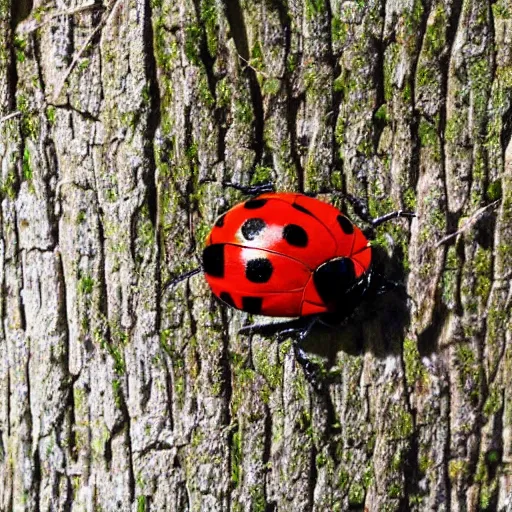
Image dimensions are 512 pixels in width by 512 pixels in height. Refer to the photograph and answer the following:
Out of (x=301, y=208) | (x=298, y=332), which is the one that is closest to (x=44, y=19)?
(x=301, y=208)

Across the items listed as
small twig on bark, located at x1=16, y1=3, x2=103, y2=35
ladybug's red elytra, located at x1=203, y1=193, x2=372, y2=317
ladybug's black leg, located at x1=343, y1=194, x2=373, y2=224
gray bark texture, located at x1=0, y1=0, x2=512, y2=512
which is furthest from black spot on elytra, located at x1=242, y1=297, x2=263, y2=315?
small twig on bark, located at x1=16, y1=3, x2=103, y2=35

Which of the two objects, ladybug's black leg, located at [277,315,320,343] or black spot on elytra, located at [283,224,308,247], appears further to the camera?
ladybug's black leg, located at [277,315,320,343]

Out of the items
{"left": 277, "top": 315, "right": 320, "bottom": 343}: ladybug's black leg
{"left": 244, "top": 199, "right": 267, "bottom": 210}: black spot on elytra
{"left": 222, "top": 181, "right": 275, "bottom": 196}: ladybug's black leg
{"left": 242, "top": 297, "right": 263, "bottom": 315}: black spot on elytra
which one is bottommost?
{"left": 277, "top": 315, "right": 320, "bottom": 343}: ladybug's black leg

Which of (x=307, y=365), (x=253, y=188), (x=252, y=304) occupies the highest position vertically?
(x=253, y=188)

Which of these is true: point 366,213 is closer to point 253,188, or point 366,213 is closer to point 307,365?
point 253,188

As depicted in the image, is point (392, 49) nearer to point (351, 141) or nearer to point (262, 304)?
point (351, 141)

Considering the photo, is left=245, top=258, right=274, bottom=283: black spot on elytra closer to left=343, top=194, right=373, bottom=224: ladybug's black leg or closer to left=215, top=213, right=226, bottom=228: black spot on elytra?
left=215, top=213, right=226, bottom=228: black spot on elytra

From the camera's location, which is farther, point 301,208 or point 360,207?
point 360,207

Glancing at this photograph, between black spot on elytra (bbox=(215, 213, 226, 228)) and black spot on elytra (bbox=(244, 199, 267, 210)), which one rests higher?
black spot on elytra (bbox=(244, 199, 267, 210))
